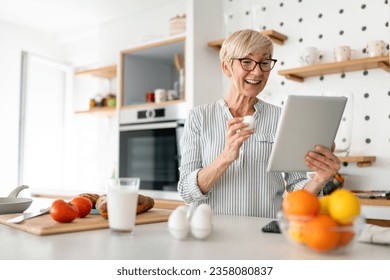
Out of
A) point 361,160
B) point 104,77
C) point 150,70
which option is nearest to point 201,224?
point 361,160

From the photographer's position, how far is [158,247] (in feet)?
2.93

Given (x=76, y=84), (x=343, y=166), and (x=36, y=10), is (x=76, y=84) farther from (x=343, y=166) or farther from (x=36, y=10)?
(x=343, y=166)

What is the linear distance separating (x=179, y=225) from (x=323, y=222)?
32 centimetres

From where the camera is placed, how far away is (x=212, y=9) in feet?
11.5

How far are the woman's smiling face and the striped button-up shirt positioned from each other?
154 mm

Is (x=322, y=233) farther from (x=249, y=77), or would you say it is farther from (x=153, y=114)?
(x=153, y=114)

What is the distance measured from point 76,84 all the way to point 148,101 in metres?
1.92

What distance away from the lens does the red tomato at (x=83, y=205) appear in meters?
1.27

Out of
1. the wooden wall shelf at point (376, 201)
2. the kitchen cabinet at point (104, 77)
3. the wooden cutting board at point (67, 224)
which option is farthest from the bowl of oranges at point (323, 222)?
the kitchen cabinet at point (104, 77)

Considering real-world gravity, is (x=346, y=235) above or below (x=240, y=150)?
below

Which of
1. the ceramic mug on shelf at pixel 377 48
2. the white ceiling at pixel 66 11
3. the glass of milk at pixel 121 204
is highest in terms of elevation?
the white ceiling at pixel 66 11

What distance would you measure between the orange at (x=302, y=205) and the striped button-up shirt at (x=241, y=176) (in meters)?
0.79

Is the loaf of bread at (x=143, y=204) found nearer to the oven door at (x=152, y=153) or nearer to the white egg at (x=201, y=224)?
the white egg at (x=201, y=224)

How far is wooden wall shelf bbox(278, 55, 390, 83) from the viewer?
2.58 meters
